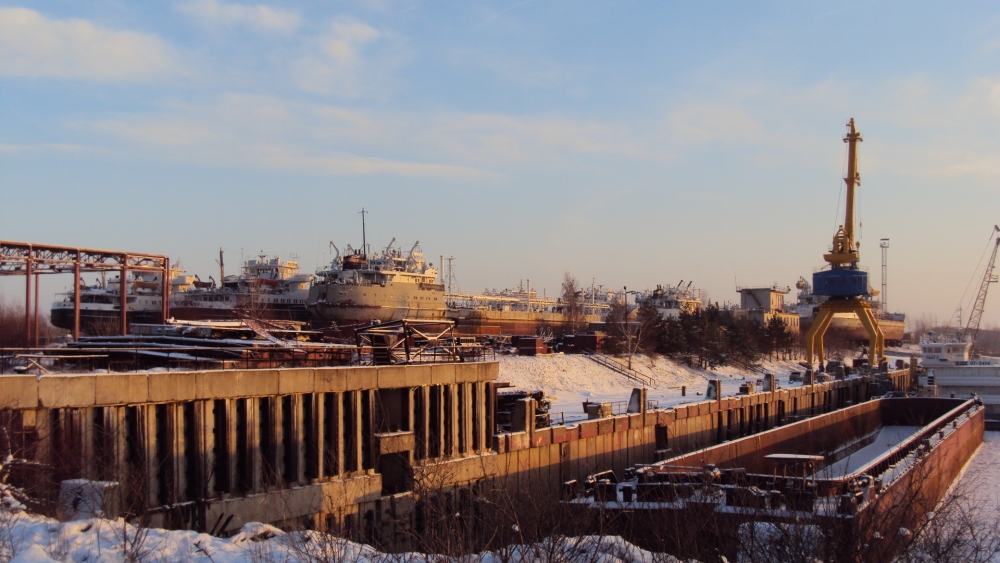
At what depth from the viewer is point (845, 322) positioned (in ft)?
458

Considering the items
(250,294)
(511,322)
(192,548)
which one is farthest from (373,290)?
(192,548)

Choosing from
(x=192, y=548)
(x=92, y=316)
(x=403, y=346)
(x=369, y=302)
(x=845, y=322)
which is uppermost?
(x=403, y=346)

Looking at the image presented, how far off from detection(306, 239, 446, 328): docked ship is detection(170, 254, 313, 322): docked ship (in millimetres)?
3398

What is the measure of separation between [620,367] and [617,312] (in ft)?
64.2

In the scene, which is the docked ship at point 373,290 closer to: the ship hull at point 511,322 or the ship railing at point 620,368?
the ship hull at point 511,322

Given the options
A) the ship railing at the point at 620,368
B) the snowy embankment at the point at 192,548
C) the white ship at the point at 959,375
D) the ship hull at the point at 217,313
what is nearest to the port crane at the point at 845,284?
the white ship at the point at 959,375

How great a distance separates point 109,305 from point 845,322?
112 metres

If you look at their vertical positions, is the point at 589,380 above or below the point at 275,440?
→ below

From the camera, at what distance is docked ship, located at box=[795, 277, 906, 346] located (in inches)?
5187

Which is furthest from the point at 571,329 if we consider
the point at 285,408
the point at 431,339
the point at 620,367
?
the point at 285,408

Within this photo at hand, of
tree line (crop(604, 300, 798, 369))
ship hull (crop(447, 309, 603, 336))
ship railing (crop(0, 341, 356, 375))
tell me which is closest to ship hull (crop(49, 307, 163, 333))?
ship hull (crop(447, 309, 603, 336))

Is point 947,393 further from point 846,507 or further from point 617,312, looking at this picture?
point 846,507

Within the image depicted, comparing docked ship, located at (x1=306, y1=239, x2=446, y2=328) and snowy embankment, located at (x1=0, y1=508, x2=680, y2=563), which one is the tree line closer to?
docked ship, located at (x1=306, y1=239, x2=446, y2=328)

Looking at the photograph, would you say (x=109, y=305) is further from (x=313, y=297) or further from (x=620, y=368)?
(x=620, y=368)
